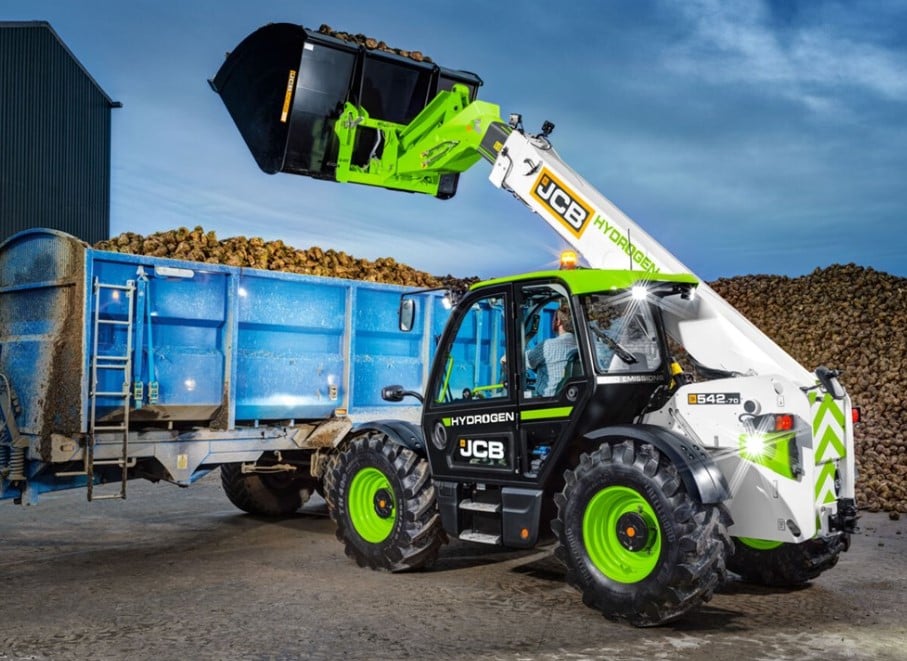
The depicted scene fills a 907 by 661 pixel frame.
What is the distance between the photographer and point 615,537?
18.2 ft

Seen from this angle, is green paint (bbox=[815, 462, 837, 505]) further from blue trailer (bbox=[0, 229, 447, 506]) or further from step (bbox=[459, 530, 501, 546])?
blue trailer (bbox=[0, 229, 447, 506])

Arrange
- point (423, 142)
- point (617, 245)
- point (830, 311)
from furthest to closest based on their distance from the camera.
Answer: point (830, 311) → point (423, 142) → point (617, 245)

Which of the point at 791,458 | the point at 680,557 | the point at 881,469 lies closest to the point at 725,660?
the point at 680,557

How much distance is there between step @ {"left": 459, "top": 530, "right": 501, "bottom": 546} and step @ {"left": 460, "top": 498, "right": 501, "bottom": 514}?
16 centimetres

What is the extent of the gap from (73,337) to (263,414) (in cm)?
179

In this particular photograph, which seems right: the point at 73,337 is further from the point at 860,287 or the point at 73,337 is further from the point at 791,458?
the point at 860,287

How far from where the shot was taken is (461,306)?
6.61 metres

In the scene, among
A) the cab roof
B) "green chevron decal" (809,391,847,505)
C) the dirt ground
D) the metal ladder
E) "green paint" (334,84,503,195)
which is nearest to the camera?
the dirt ground

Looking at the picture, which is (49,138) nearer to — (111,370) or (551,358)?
(111,370)

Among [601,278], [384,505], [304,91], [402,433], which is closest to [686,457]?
[601,278]

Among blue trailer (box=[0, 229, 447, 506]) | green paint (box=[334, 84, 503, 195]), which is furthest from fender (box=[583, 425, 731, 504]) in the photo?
green paint (box=[334, 84, 503, 195])

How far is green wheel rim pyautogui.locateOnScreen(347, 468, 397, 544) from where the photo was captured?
6.95m

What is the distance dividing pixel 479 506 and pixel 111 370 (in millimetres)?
3123

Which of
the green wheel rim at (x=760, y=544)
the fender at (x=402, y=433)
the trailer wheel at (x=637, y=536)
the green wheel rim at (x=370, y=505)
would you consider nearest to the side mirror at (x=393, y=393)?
the fender at (x=402, y=433)
